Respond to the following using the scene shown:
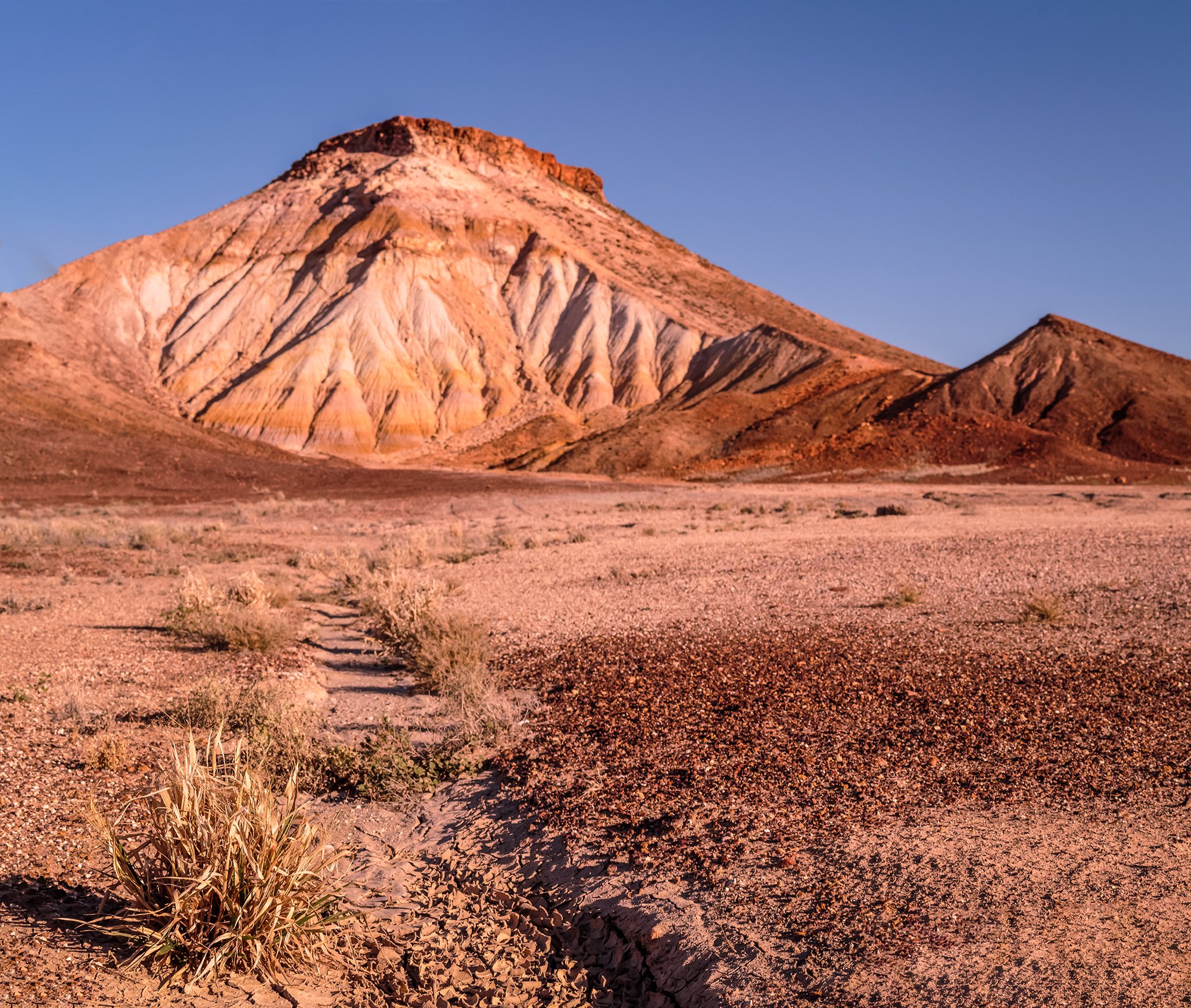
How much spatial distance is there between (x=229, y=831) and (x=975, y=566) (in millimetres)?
12567

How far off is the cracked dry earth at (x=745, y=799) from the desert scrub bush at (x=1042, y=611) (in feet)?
0.48

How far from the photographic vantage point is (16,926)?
413 cm

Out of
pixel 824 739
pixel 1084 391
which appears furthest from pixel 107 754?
pixel 1084 391

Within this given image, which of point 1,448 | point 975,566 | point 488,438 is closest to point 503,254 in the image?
point 488,438

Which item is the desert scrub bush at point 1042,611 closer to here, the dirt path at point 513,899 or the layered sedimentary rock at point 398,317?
the dirt path at point 513,899

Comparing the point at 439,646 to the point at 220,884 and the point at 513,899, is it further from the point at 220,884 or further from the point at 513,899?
A: the point at 220,884

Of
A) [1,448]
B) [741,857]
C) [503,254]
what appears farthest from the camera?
[503,254]

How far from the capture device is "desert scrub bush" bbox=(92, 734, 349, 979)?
156 inches

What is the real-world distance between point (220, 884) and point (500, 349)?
233 feet

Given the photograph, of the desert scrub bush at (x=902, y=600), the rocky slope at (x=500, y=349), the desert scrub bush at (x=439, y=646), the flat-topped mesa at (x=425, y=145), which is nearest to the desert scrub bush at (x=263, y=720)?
the desert scrub bush at (x=439, y=646)

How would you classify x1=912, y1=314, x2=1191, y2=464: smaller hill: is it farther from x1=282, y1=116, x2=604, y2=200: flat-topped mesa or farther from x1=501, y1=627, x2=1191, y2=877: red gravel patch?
x1=282, y1=116, x2=604, y2=200: flat-topped mesa

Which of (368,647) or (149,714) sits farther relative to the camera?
(368,647)

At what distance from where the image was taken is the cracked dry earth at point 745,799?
404cm

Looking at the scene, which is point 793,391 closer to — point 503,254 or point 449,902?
point 503,254
